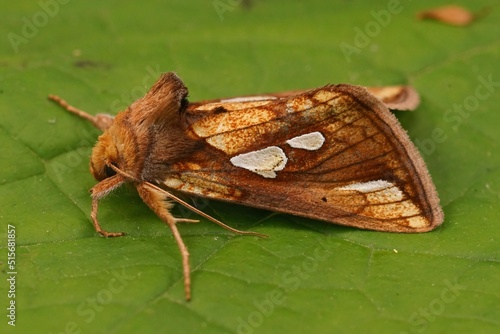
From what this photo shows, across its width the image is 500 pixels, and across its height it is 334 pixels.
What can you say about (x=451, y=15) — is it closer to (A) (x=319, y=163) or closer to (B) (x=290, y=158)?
(A) (x=319, y=163)

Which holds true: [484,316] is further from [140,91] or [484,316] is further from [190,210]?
[140,91]

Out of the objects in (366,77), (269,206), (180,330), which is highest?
(366,77)

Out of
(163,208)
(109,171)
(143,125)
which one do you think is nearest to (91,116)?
(109,171)

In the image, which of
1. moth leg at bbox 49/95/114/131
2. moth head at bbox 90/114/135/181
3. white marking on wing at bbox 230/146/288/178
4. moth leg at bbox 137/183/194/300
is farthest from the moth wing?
moth leg at bbox 49/95/114/131

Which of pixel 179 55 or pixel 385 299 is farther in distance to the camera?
pixel 179 55

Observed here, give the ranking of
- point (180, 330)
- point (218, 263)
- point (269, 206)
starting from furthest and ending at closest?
point (269, 206) → point (218, 263) → point (180, 330)

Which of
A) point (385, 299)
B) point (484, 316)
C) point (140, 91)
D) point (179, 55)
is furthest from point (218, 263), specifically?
point (179, 55)

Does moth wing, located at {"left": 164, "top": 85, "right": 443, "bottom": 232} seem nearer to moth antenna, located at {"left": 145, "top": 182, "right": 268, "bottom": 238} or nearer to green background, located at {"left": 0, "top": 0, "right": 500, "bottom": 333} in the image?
moth antenna, located at {"left": 145, "top": 182, "right": 268, "bottom": 238}
